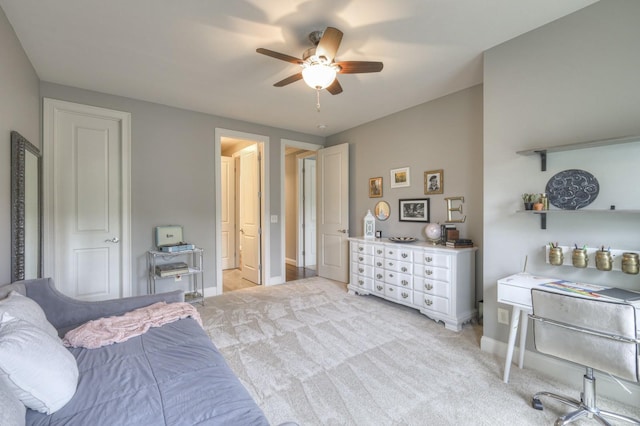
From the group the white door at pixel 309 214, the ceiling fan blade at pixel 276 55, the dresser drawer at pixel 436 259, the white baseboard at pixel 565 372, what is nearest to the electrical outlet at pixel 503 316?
the white baseboard at pixel 565 372

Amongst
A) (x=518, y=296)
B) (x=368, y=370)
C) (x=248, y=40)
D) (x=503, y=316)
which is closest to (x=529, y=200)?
(x=518, y=296)

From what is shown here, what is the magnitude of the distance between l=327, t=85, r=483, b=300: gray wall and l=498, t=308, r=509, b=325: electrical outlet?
82 centimetres

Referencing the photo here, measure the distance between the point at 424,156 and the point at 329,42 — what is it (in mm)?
2236

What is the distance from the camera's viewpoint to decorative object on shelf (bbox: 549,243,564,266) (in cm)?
201

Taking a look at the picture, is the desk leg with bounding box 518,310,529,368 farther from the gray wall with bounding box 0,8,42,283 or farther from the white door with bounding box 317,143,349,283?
the gray wall with bounding box 0,8,42,283

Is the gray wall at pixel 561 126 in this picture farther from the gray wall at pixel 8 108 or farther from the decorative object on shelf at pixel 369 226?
the gray wall at pixel 8 108

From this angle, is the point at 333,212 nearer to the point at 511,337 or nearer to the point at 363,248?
the point at 363,248

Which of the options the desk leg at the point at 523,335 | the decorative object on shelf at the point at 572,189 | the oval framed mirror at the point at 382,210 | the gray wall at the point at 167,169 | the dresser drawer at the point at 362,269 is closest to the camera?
the decorative object on shelf at the point at 572,189

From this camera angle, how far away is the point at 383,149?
13.9ft

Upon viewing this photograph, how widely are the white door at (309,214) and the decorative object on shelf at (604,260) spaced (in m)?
4.83

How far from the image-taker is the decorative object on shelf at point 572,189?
195 centimetres

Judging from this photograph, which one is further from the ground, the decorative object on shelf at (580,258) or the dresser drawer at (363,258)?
the decorative object on shelf at (580,258)

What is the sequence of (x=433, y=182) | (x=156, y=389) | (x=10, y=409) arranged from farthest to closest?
(x=433, y=182)
(x=156, y=389)
(x=10, y=409)

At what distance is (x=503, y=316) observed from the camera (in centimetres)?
239
